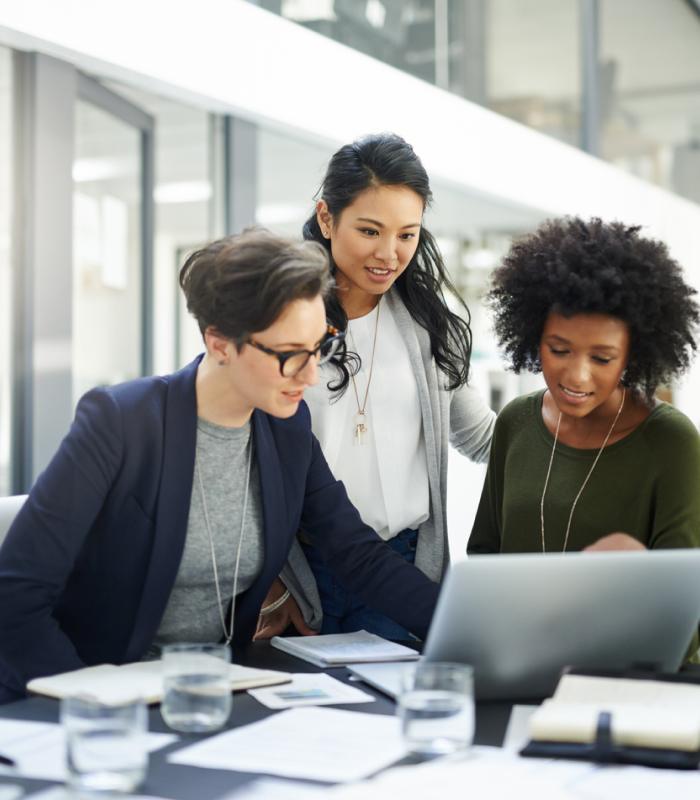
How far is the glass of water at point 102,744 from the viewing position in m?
1.16

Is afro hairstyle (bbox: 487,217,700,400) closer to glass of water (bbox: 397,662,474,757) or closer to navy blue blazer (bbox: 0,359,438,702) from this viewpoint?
navy blue blazer (bbox: 0,359,438,702)

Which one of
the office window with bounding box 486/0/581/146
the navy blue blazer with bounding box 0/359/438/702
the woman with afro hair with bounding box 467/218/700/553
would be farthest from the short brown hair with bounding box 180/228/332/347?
the office window with bounding box 486/0/581/146

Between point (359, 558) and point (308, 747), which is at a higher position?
point (359, 558)

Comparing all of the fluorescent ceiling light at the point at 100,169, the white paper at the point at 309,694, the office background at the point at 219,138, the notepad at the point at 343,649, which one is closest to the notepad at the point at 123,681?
the white paper at the point at 309,694

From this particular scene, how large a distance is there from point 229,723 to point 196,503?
1.72 feet

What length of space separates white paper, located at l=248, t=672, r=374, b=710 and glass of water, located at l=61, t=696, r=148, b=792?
13.9 inches

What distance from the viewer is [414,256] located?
243cm

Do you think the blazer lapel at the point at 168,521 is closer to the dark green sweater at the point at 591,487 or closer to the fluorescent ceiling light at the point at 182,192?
the dark green sweater at the point at 591,487

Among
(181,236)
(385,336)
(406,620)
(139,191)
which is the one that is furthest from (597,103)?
(406,620)

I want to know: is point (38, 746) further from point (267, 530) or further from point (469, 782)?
point (267, 530)

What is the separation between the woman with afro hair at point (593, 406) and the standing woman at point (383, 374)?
19cm

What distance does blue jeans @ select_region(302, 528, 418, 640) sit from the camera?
2248mm

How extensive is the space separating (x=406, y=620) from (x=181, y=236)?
397 cm

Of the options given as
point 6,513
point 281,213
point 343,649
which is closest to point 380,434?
point 343,649
